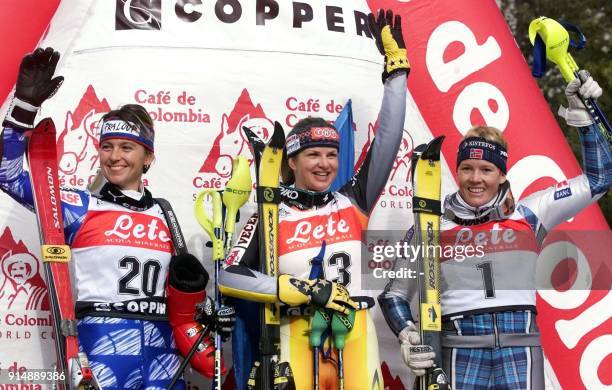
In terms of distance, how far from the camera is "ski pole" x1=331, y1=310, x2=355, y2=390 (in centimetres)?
445

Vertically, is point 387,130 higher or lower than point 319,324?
higher

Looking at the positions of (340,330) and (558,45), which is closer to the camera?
(340,330)

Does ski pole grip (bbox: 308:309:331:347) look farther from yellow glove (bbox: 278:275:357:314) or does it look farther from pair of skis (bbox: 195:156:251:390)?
pair of skis (bbox: 195:156:251:390)

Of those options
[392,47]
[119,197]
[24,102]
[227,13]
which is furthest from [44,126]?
[392,47]

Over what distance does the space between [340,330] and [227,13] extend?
6.98 ft

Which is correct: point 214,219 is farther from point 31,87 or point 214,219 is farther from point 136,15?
point 136,15

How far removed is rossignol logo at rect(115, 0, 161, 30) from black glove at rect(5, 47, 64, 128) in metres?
1.09

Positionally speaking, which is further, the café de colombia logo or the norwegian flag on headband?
the café de colombia logo

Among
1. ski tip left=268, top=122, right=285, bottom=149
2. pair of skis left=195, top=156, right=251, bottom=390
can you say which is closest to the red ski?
pair of skis left=195, top=156, right=251, bottom=390

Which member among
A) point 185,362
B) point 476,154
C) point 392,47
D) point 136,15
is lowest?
point 185,362

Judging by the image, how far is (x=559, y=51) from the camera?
5.16 m

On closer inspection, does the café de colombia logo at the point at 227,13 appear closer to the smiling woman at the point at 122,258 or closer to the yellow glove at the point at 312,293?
the smiling woman at the point at 122,258

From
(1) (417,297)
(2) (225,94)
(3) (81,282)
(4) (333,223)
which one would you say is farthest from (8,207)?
(1) (417,297)

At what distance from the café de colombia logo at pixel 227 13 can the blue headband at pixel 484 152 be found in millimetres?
1340
